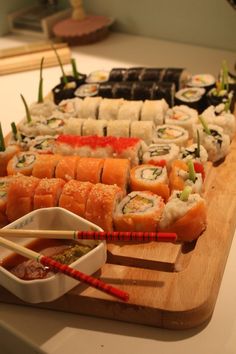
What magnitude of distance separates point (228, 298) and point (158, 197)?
1.23 ft

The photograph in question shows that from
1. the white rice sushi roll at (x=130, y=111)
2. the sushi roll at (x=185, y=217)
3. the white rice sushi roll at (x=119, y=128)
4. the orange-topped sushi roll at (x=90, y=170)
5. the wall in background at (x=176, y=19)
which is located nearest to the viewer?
the sushi roll at (x=185, y=217)

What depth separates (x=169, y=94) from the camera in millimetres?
2131

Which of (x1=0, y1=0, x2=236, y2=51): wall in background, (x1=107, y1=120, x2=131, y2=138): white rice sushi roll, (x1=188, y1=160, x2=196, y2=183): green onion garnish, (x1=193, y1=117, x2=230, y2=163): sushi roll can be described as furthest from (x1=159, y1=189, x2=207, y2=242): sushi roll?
(x1=0, y1=0, x2=236, y2=51): wall in background

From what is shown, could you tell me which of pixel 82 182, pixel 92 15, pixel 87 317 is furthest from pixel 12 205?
pixel 92 15

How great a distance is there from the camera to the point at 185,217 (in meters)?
1.42

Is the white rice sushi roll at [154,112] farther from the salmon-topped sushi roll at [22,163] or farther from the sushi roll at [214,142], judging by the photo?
the salmon-topped sushi roll at [22,163]

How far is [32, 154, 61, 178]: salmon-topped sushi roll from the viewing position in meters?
1.69

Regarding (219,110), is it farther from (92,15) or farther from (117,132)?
(92,15)

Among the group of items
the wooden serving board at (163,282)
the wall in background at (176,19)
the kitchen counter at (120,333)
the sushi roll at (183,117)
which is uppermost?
the wall in background at (176,19)

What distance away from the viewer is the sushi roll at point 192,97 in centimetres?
211

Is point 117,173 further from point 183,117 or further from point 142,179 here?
point 183,117

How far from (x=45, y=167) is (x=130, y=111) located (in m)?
0.48

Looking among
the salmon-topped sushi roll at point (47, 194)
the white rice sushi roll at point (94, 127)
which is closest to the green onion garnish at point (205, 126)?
the white rice sushi roll at point (94, 127)

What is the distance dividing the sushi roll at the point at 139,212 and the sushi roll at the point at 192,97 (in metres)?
0.69
